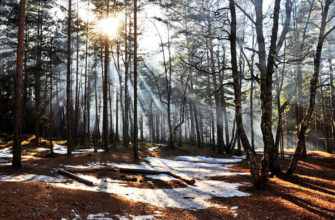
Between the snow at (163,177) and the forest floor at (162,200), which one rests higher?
the forest floor at (162,200)

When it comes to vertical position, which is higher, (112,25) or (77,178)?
(112,25)

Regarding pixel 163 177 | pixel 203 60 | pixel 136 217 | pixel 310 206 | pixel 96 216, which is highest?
Result: pixel 203 60

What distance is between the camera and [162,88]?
3831cm

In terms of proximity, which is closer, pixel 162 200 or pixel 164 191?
pixel 162 200

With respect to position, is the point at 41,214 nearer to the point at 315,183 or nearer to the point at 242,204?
the point at 242,204

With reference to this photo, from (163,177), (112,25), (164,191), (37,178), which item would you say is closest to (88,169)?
(37,178)

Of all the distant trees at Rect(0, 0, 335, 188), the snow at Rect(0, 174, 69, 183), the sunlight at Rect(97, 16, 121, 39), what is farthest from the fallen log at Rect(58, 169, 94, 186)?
the sunlight at Rect(97, 16, 121, 39)

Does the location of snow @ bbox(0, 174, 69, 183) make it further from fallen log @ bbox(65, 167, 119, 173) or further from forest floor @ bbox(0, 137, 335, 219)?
fallen log @ bbox(65, 167, 119, 173)

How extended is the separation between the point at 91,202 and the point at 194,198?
3150 mm

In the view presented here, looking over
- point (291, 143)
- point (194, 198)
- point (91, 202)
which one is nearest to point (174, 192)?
point (194, 198)

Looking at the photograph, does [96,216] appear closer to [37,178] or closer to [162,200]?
[162,200]

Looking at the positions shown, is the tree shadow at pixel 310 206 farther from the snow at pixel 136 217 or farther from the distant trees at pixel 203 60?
the snow at pixel 136 217

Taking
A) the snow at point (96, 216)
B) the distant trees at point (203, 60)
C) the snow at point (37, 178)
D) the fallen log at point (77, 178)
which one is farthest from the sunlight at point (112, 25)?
the snow at point (96, 216)

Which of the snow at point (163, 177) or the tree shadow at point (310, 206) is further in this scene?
the snow at point (163, 177)
